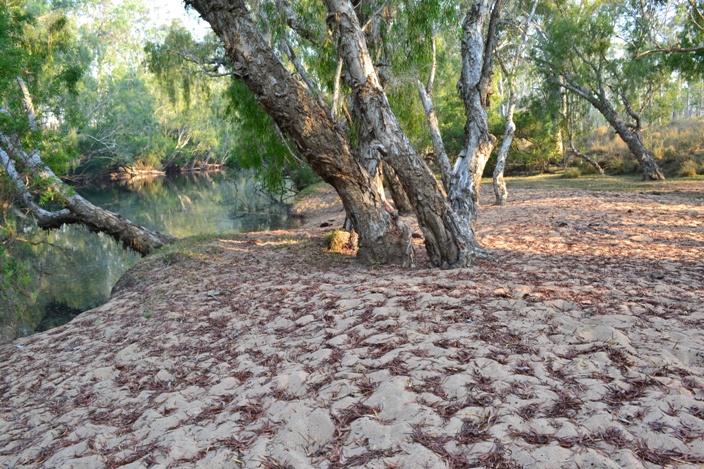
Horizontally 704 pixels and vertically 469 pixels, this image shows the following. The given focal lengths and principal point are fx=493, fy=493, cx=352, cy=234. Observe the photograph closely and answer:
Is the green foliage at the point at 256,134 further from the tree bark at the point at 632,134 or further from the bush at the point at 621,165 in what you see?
the bush at the point at 621,165

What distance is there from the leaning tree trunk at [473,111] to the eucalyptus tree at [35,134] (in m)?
6.07

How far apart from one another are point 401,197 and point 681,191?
25.4ft

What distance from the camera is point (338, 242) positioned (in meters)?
9.23

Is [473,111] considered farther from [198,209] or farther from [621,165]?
[198,209]

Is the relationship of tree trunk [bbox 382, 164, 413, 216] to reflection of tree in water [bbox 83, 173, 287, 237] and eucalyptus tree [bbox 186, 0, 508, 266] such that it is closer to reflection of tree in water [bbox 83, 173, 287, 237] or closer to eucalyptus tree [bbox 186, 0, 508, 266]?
eucalyptus tree [bbox 186, 0, 508, 266]

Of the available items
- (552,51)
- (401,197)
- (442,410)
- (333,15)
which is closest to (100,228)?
(401,197)

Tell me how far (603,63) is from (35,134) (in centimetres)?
1868

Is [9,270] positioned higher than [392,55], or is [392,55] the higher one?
[392,55]

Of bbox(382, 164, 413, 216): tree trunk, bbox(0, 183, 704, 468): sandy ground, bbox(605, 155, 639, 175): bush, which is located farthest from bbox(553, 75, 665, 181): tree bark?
bbox(0, 183, 704, 468): sandy ground

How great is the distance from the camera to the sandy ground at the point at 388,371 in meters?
2.66

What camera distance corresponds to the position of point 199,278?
24.1 feet

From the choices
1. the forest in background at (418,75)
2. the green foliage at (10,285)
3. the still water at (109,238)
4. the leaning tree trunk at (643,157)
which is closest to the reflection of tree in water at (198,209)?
the still water at (109,238)

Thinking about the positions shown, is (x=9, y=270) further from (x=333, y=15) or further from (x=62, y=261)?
(x=62, y=261)

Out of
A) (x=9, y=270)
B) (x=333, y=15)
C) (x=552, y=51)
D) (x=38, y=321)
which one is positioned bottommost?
(x=38, y=321)
